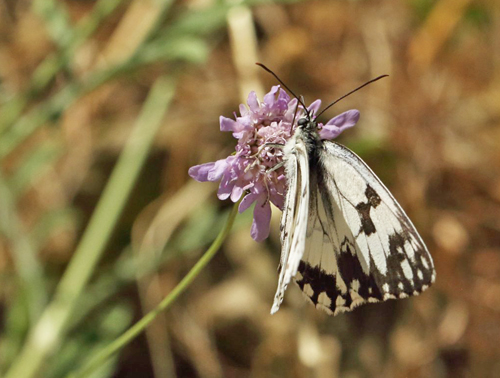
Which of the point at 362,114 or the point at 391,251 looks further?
the point at 362,114

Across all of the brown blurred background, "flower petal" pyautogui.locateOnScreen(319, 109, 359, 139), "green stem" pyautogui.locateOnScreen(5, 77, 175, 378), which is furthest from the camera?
the brown blurred background

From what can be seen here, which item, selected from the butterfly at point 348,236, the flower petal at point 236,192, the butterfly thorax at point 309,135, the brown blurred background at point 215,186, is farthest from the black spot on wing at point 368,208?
the brown blurred background at point 215,186

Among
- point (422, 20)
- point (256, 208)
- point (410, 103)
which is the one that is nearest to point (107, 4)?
point (256, 208)

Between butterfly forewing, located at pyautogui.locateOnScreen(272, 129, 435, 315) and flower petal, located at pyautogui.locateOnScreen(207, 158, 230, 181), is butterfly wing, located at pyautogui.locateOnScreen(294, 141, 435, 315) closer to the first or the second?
butterfly forewing, located at pyautogui.locateOnScreen(272, 129, 435, 315)

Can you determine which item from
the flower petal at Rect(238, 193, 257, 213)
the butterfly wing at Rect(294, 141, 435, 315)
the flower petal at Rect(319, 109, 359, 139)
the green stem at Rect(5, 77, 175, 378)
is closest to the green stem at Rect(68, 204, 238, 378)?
the flower petal at Rect(238, 193, 257, 213)

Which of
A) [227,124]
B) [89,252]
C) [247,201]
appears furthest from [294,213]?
[89,252]

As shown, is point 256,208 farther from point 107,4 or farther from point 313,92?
point 313,92

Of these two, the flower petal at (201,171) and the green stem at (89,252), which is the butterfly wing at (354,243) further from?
the green stem at (89,252)
